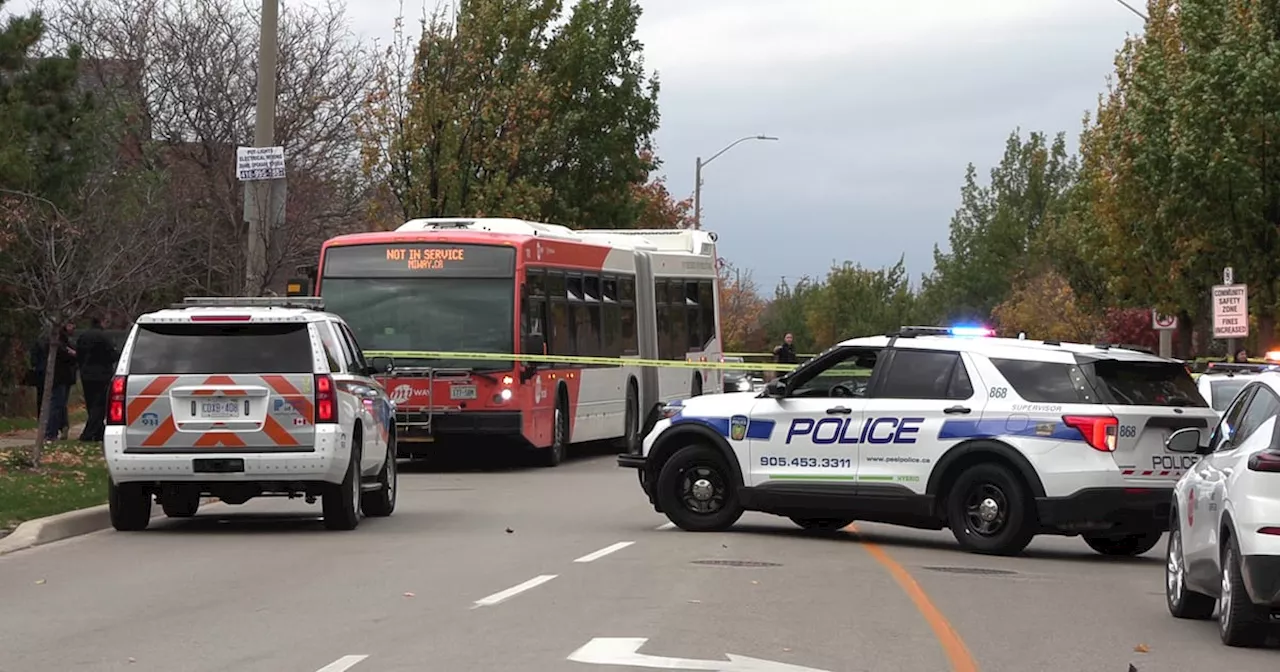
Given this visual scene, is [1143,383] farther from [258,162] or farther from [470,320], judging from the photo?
[470,320]

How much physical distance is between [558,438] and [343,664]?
701 inches

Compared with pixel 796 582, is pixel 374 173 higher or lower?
higher

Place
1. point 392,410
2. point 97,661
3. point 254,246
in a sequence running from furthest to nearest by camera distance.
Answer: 1. point 254,246
2. point 392,410
3. point 97,661

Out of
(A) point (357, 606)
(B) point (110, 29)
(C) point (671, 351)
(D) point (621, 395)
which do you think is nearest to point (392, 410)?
(A) point (357, 606)

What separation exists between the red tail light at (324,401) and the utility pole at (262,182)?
7001 millimetres

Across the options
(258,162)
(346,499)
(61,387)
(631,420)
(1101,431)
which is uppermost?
(258,162)

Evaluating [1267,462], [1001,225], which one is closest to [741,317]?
[1001,225]

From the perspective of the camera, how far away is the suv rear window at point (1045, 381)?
15.6 meters

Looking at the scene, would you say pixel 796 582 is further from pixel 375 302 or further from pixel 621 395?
pixel 621 395

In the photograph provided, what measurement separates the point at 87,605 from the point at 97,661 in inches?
96.0

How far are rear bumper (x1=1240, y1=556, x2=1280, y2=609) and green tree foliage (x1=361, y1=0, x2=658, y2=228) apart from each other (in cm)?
2940

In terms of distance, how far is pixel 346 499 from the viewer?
1706 centimetres

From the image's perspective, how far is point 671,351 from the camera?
33.2 meters

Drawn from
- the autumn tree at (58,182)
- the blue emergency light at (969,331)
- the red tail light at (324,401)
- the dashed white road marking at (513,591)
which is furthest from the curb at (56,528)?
the blue emergency light at (969,331)
